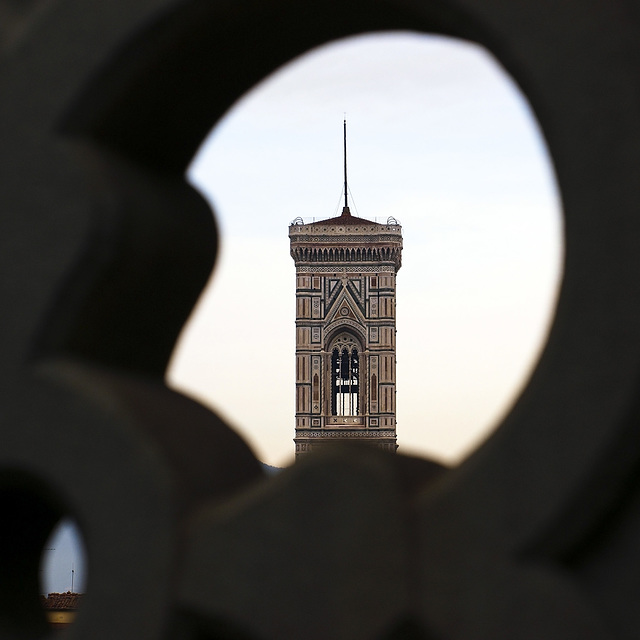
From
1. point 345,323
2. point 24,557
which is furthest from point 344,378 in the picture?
point 24,557

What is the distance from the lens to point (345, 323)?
36125mm

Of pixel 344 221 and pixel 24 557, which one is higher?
pixel 344 221

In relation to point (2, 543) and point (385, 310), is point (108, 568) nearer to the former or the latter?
point (2, 543)

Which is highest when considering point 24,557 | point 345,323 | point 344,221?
point 344,221

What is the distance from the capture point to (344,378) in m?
36.7

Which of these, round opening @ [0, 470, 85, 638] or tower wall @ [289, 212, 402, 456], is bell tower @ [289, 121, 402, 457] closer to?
tower wall @ [289, 212, 402, 456]

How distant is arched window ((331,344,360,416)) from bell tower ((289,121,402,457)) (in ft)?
0.15

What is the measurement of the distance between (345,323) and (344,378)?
6.05 ft

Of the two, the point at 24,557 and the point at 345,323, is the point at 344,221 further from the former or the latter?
the point at 24,557

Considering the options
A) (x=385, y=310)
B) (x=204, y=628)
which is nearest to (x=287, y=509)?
(x=204, y=628)

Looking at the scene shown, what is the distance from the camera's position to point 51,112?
5.47ft

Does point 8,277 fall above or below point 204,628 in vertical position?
above

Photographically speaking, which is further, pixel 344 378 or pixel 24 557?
pixel 344 378

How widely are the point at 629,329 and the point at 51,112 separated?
0.87 metres
